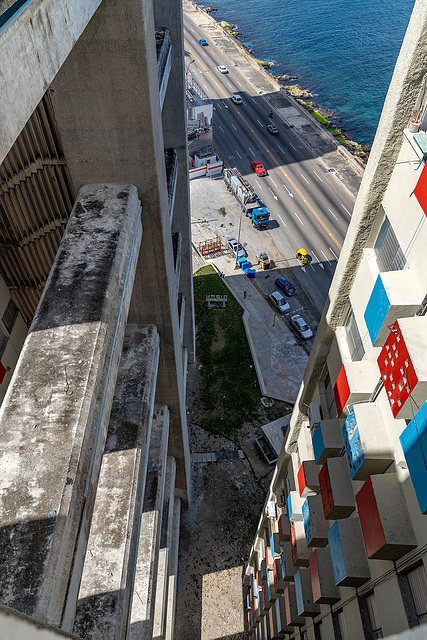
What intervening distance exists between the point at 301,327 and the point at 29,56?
44.5m

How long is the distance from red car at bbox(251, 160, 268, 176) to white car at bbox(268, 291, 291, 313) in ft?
Answer: 90.8

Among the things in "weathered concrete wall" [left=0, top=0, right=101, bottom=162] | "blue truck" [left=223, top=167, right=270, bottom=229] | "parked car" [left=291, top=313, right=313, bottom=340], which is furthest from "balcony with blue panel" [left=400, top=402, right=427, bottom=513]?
"blue truck" [left=223, top=167, right=270, bottom=229]

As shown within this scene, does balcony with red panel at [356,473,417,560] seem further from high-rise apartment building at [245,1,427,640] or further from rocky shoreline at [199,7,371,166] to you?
rocky shoreline at [199,7,371,166]

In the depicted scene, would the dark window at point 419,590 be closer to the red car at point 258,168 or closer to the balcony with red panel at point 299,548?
the balcony with red panel at point 299,548

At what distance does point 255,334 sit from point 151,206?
1369 inches

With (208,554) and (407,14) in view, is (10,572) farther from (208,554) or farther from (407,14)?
(407,14)

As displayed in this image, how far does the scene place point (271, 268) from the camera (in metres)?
58.2

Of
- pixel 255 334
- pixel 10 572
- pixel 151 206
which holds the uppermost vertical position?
pixel 255 334

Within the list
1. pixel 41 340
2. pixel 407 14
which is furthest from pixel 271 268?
pixel 407 14

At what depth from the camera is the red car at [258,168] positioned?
236ft

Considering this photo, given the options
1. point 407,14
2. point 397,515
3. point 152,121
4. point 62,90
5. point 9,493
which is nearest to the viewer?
point 9,493

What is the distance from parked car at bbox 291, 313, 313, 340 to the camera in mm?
49537

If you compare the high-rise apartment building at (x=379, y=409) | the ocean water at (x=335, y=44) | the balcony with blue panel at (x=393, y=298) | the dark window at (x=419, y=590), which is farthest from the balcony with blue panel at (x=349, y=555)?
Answer: the ocean water at (x=335, y=44)

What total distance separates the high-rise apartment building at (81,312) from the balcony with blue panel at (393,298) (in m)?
6.44
